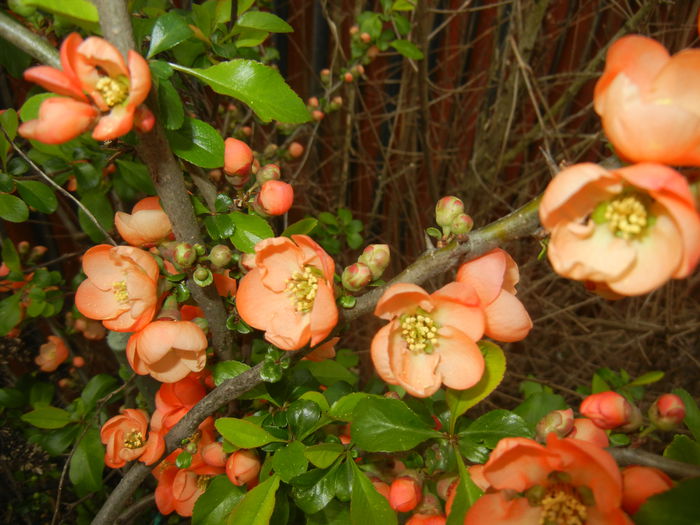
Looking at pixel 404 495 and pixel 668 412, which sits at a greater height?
pixel 668 412

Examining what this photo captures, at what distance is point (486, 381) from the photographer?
714 mm

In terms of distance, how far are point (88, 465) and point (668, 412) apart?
114cm

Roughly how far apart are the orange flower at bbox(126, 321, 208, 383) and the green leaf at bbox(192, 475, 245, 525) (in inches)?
9.9

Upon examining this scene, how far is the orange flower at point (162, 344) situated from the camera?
2.20ft

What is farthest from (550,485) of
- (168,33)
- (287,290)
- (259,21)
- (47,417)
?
(47,417)

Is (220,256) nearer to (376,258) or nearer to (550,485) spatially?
(376,258)

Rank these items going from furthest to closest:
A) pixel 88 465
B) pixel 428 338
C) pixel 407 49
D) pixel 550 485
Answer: pixel 407 49 < pixel 88 465 < pixel 428 338 < pixel 550 485

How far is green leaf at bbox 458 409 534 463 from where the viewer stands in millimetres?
720

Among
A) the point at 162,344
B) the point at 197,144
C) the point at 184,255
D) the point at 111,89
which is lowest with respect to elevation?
the point at 162,344

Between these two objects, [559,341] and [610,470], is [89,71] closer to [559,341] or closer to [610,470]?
[610,470]

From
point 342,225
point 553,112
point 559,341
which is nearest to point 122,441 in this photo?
point 342,225

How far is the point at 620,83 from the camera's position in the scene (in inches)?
17.9

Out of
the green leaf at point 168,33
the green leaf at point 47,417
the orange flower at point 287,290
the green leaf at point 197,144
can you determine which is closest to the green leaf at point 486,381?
the orange flower at point 287,290

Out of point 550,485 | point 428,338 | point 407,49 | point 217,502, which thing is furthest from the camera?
point 407,49
